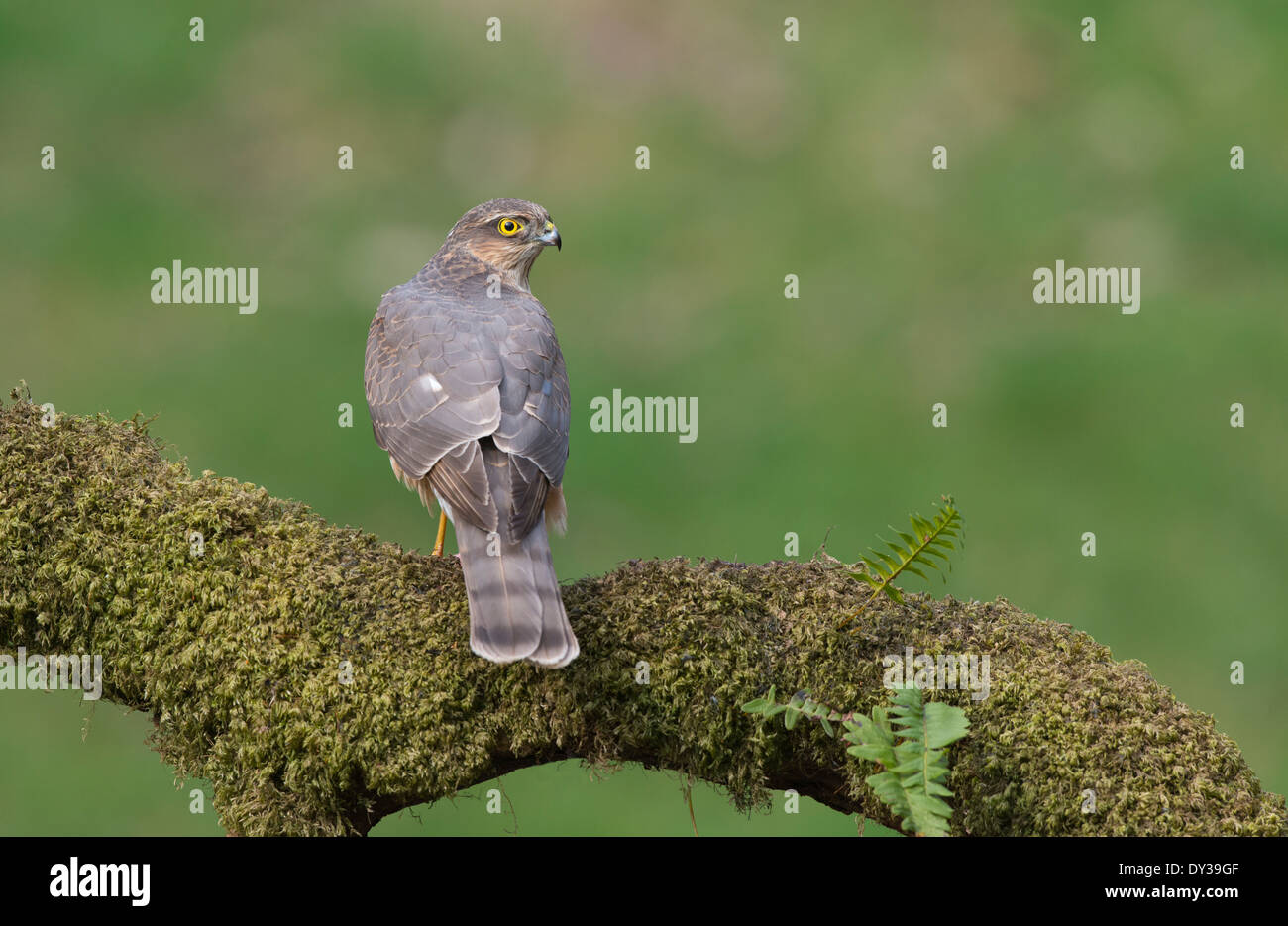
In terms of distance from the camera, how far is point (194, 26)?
509 inches

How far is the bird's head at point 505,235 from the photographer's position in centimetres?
662

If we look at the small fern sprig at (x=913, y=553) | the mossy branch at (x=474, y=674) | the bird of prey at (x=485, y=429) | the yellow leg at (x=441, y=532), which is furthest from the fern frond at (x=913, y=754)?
the yellow leg at (x=441, y=532)

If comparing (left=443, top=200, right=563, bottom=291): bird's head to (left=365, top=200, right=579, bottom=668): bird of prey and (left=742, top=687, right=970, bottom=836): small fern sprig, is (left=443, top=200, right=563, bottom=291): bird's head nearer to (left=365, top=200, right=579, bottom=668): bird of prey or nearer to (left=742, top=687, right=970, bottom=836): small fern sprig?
(left=365, top=200, right=579, bottom=668): bird of prey

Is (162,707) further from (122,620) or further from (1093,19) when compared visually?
(1093,19)

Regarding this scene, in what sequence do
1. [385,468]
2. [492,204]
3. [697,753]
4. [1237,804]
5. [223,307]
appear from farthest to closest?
1. [223,307]
2. [385,468]
3. [492,204]
4. [697,753]
5. [1237,804]

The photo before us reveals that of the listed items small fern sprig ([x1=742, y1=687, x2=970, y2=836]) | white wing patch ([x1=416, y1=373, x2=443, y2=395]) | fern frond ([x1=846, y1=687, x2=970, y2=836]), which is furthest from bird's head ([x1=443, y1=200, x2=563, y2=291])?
fern frond ([x1=846, y1=687, x2=970, y2=836])

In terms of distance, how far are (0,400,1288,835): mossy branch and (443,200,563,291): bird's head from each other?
2195mm

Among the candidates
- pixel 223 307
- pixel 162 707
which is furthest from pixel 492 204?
pixel 223 307

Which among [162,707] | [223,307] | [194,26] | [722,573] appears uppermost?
[194,26]

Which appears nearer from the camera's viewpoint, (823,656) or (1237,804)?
(1237,804)

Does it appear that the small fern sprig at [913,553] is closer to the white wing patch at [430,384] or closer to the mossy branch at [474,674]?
the mossy branch at [474,674]

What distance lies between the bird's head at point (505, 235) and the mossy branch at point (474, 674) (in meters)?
2.20

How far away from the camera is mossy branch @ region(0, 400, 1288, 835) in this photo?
166 inches

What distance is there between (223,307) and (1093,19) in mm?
7819
